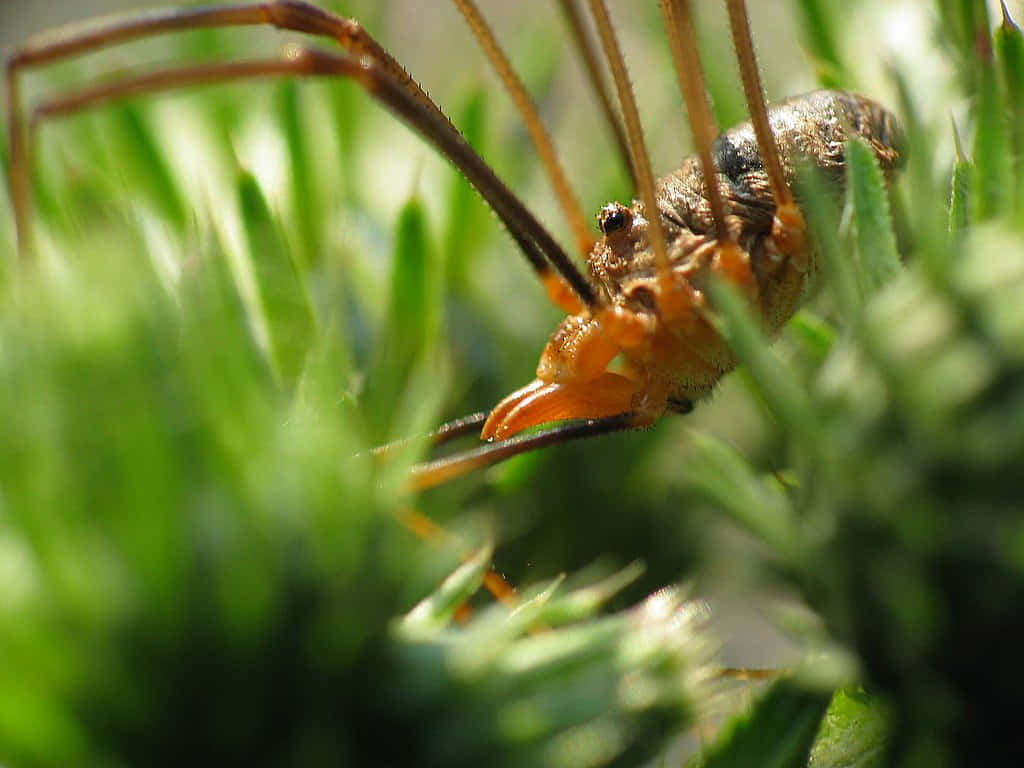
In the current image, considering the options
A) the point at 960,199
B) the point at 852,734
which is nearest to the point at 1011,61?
the point at 960,199

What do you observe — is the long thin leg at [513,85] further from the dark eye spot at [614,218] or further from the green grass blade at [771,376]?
the green grass blade at [771,376]

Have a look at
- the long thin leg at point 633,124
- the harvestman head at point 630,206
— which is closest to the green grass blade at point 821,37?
the harvestman head at point 630,206

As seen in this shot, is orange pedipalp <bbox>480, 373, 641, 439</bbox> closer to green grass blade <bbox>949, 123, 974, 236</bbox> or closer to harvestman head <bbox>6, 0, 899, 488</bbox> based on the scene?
harvestman head <bbox>6, 0, 899, 488</bbox>

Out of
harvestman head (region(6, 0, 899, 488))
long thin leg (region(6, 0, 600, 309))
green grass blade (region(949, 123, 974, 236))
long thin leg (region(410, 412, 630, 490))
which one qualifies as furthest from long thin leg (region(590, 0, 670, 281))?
green grass blade (region(949, 123, 974, 236))

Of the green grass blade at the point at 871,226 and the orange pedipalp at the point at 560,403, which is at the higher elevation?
the orange pedipalp at the point at 560,403

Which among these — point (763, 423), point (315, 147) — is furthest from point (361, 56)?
point (763, 423)

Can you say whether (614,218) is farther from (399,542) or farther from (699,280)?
(399,542)

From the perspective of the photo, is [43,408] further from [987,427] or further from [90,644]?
[987,427]
